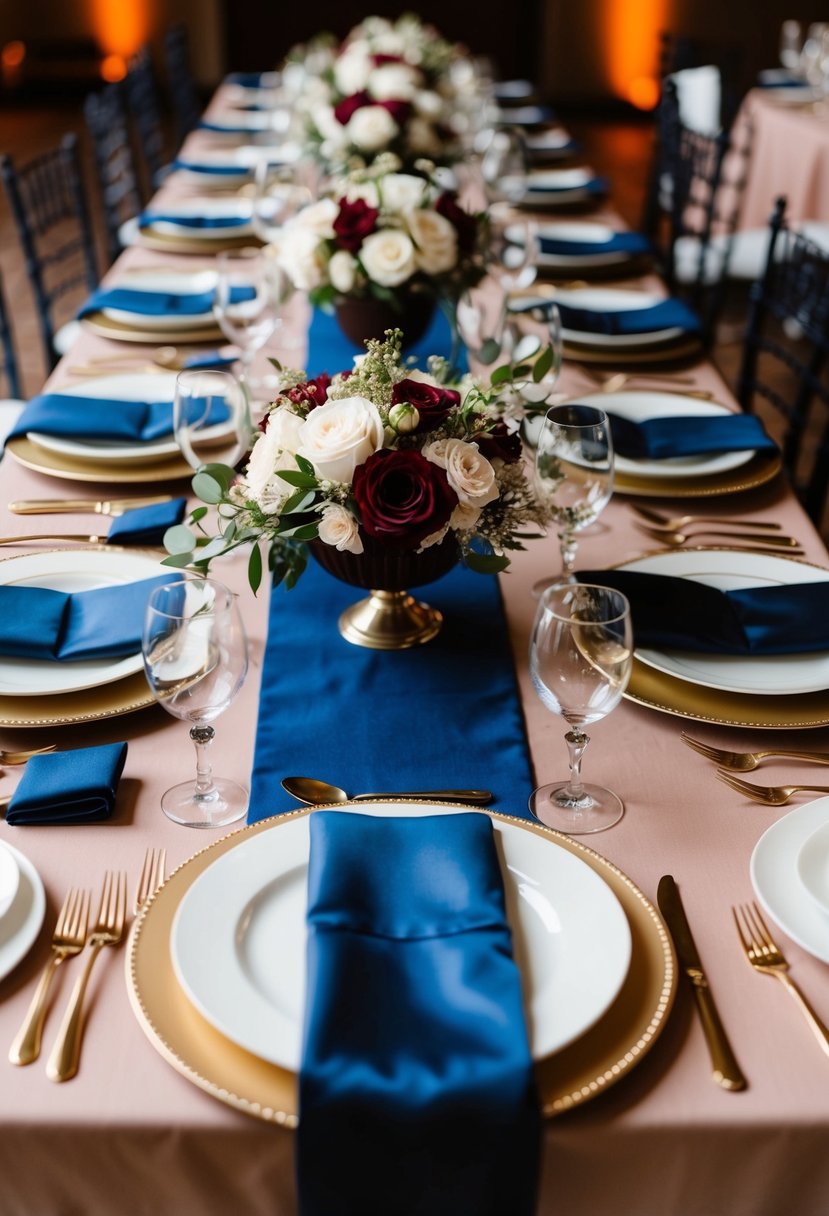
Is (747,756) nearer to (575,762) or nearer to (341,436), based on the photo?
(575,762)

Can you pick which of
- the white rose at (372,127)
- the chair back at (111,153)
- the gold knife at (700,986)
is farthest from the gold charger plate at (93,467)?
the chair back at (111,153)

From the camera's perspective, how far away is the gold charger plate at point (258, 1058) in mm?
867

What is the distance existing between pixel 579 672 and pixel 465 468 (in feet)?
0.87

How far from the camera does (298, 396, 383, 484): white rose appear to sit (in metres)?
1.24

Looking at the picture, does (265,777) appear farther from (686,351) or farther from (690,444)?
(686,351)

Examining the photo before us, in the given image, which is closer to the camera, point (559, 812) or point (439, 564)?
point (559, 812)

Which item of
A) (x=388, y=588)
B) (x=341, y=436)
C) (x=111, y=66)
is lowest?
(x=111, y=66)

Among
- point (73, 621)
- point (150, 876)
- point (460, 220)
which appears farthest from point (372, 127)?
point (150, 876)

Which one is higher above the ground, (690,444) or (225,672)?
(225,672)

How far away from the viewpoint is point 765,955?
1021mm

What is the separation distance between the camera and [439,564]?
138 cm

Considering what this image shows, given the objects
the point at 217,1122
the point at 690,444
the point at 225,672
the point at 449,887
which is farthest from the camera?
the point at 690,444

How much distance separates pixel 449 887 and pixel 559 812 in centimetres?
22

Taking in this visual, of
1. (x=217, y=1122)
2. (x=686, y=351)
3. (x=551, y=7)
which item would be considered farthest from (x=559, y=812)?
(x=551, y=7)
